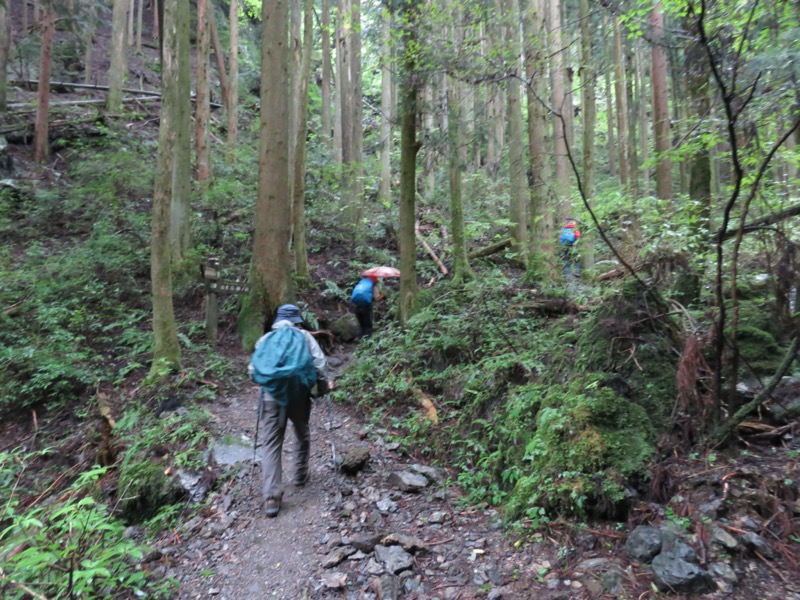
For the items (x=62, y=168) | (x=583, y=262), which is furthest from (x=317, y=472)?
(x=62, y=168)

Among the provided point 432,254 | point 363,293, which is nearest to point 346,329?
point 363,293

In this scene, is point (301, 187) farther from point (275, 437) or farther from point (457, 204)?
point (275, 437)

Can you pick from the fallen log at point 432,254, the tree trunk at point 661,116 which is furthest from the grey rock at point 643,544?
the fallen log at point 432,254

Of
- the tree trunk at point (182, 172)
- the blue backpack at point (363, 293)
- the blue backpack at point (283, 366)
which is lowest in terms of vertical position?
the blue backpack at point (283, 366)

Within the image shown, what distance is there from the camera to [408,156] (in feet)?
31.4

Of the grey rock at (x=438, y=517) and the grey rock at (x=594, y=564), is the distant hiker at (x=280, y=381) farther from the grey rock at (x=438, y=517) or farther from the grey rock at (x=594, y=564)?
the grey rock at (x=594, y=564)

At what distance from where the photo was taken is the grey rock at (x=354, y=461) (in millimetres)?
5789

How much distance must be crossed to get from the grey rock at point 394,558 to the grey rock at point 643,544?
173 centimetres

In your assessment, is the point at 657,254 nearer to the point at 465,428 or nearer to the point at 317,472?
the point at 465,428

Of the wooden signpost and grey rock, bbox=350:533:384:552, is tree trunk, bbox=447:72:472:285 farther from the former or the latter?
grey rock, bbox=350:533:384:552

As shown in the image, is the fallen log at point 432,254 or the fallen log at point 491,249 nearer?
the fallen log at point 432,254

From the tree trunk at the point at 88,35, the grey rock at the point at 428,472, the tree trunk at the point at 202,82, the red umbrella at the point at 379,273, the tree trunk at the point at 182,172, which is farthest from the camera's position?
the tree trunk at the point at 88,35

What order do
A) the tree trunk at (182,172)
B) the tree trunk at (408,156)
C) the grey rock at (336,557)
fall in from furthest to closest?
the tree trunk at (182,172) < the tree trunk at (408,156) < the grey rock at (336,557)

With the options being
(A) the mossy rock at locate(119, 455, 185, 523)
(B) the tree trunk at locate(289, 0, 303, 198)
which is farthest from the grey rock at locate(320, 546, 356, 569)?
(B) the tree trunk at locate(289, 0, 303, 198)
